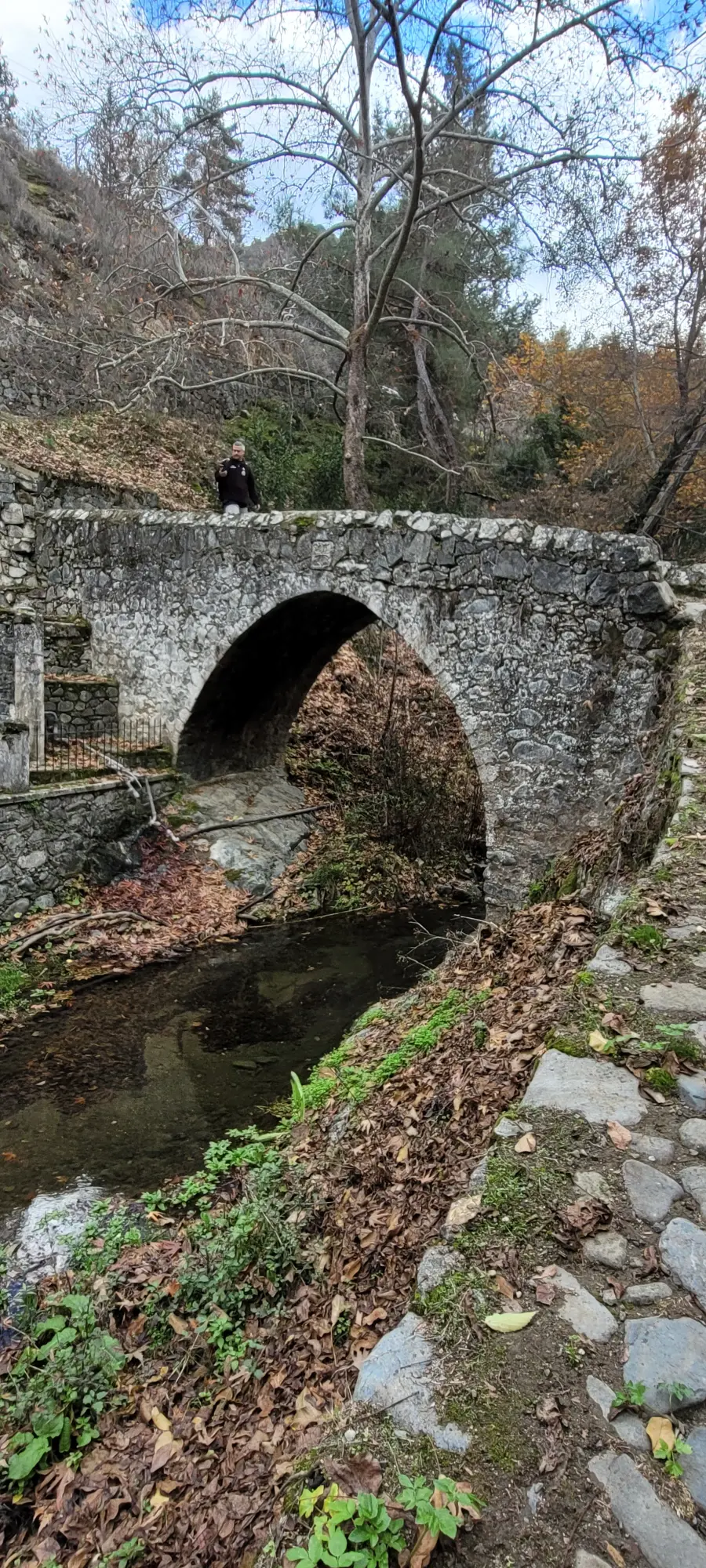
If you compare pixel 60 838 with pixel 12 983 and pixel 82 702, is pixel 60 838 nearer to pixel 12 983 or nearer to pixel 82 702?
pixel 12 983

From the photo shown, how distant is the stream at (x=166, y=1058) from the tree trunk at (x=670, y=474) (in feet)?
29.2

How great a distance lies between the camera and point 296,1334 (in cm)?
262

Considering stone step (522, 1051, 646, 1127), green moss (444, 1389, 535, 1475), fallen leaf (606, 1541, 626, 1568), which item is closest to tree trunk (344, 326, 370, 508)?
stone step (522, 1051, 646, 1127)

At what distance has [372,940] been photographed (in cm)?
866

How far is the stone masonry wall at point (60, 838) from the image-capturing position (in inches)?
298

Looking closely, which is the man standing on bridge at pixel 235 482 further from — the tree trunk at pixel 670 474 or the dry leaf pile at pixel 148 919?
the tree trunk at pixel 670 474

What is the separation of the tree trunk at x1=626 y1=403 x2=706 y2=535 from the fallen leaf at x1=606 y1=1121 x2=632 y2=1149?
12945 millimetres

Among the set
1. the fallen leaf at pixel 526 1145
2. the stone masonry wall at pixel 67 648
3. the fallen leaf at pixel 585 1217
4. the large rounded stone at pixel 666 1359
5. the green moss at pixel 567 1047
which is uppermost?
the stone masonry wall at pixel 67 648

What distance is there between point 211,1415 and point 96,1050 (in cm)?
399

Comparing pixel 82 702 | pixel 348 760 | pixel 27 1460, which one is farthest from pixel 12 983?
pixel 348 760

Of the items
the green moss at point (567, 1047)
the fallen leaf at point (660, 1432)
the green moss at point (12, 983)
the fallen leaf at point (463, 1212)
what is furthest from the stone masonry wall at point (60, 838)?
the fallen leaf at point (660, 1432)

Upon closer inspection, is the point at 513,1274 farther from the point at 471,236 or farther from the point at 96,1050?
the point at 471,236

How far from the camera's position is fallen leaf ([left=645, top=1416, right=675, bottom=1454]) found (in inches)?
57.5

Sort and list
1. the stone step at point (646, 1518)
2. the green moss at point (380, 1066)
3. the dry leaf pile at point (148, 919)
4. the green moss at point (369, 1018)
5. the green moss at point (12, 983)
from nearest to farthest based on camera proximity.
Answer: the stone step at point (646, 1518) < the green moss at point (380, 1066) < the green moss at point (369, 1018) < the green moss at point (12, 983) < the dry leaf pile at point (148, 919)
